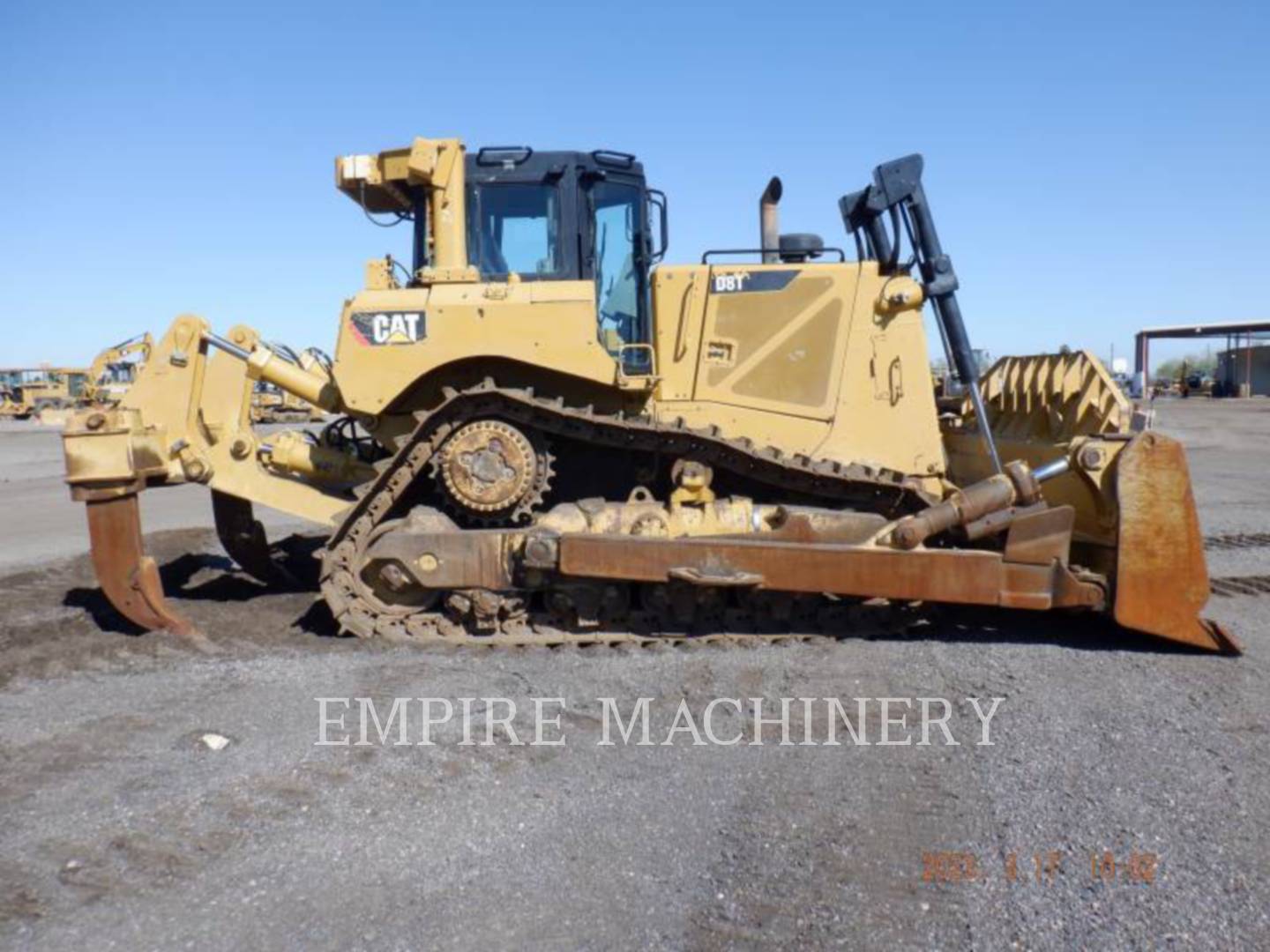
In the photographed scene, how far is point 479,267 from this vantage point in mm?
6516

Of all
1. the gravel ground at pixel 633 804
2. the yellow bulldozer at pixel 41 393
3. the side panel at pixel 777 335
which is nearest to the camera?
the gravel ground at pixel 633 804

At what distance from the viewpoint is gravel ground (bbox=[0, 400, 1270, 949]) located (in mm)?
3094

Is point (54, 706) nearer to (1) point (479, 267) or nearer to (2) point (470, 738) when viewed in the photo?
(2) point (470, 738)

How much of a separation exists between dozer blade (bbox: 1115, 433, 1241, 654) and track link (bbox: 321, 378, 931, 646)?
115 cm

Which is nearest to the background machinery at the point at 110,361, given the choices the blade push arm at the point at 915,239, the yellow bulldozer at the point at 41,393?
the blade push arm at the point at 915,239

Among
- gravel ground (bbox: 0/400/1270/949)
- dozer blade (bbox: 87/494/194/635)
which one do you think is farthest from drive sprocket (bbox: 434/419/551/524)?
dozer blade (bbox: 87/494/194/635)

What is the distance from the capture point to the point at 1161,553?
5.64 m

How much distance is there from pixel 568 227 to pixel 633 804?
3881mm

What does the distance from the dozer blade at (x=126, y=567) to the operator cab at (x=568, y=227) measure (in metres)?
2.63

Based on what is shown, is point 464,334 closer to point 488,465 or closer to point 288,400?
point 488,465

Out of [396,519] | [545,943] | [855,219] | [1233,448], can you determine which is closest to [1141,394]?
[1233,448]
